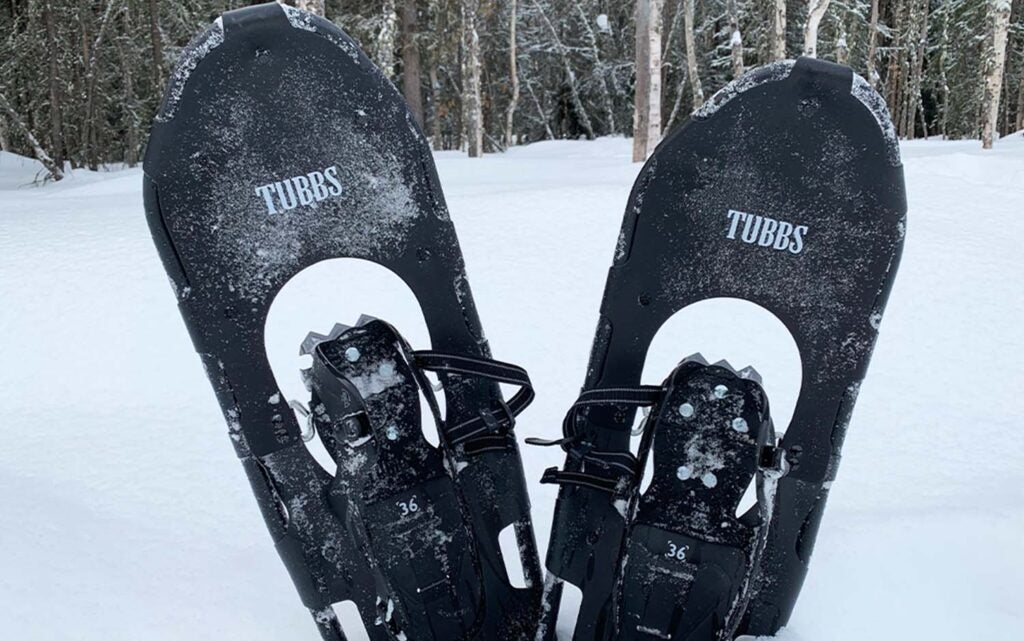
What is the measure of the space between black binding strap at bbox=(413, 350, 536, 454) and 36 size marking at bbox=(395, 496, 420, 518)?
0.49 feet

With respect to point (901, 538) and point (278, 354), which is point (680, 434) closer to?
point (901, 538)

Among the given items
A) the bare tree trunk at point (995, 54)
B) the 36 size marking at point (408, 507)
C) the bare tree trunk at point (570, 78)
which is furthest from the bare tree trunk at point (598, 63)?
the 36 size marking at point (408, 507)

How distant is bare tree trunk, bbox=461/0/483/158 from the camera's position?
36.5ft

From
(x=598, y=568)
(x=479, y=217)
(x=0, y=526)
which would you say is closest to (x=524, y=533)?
(x=598, y=568)

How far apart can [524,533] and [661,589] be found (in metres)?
0.34

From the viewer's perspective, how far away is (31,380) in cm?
259

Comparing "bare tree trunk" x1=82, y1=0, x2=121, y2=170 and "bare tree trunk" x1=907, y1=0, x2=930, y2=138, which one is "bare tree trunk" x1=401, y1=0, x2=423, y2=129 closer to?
"bare tree trunk" x1=82, y1=0, x2=121, y2=170

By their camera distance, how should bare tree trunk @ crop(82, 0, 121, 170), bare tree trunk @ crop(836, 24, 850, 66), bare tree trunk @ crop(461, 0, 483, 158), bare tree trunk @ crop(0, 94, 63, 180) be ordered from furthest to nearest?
bare tree trunk @ crop(836, 24, 850, 66) → bare tree trunk @ crop(82, 0, 121, 170) → bare tree trunk @ crop(461, 0, 483, 158) → bare tree trunk @ crop(0, 94, 63, 180)

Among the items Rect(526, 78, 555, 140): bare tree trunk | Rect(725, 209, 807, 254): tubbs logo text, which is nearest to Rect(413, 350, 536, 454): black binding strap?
Rect(725, 209, 807, 254): tubbs logo text

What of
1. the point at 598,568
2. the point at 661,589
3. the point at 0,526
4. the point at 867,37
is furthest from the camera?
the point at 867,37

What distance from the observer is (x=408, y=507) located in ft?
4.22

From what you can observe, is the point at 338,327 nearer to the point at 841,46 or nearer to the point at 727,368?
the point at 727,368

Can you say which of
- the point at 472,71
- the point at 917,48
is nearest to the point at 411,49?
the point at 472,71

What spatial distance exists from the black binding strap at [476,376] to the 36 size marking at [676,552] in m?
0.38
